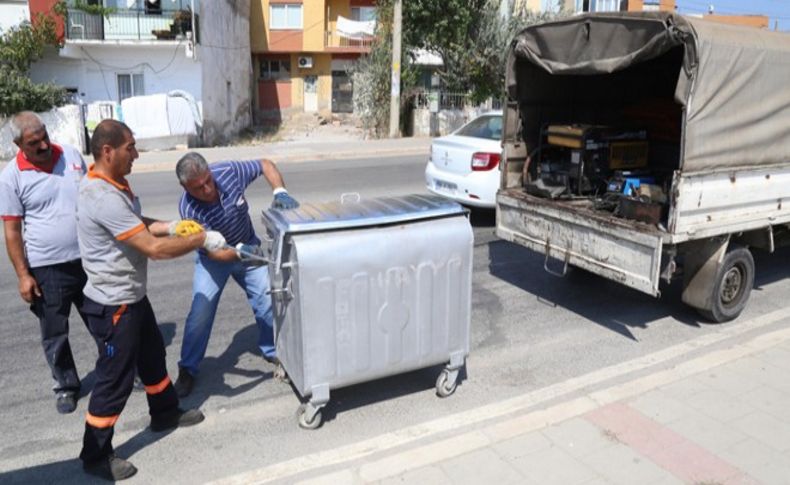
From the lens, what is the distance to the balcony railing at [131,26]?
24.4 meters

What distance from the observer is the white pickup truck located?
5191 mm

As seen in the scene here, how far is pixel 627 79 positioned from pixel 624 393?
4.63 meters

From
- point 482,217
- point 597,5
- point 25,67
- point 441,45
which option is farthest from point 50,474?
point 597,5

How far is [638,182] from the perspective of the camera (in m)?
6.43

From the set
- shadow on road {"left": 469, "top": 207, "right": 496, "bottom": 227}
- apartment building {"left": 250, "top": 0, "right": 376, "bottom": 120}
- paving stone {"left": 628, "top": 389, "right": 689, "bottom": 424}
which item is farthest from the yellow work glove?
apartment building {"left": 250, "top": 0, "right": 376, "bottom": 120}

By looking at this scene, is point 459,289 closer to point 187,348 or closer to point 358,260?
point 358,260

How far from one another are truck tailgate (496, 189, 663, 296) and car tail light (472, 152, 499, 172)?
195 cm

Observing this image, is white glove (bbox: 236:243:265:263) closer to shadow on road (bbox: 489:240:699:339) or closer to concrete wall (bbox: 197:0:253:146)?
shadow on road (bbox: 489:240:699:339)

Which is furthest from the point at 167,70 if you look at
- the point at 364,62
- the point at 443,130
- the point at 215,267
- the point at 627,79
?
the point at 215,267

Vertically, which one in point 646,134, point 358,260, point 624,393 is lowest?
point 624,393

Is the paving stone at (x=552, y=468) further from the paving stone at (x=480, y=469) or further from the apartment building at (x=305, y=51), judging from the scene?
the apartment building at (x=305, y=51)

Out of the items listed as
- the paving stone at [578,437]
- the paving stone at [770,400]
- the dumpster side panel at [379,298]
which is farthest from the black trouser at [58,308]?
the paving stone at [770,400]

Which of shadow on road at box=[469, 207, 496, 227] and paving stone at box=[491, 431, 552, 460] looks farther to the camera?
shadow on road at box=[469, 207, 496, 227]

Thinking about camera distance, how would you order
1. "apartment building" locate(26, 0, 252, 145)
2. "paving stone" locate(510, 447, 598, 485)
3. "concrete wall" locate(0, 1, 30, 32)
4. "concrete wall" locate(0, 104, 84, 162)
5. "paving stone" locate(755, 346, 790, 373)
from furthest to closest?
"apartment building" locate(26, 0, 252, 145), "concrete wall" locate(0, 1, 30, 32), "concrete wall" locate(0, 104, 84, 162), "paving stone" locate(755, 346, 790, 373), "paving stone" locate(510, 447, 598, 485)
